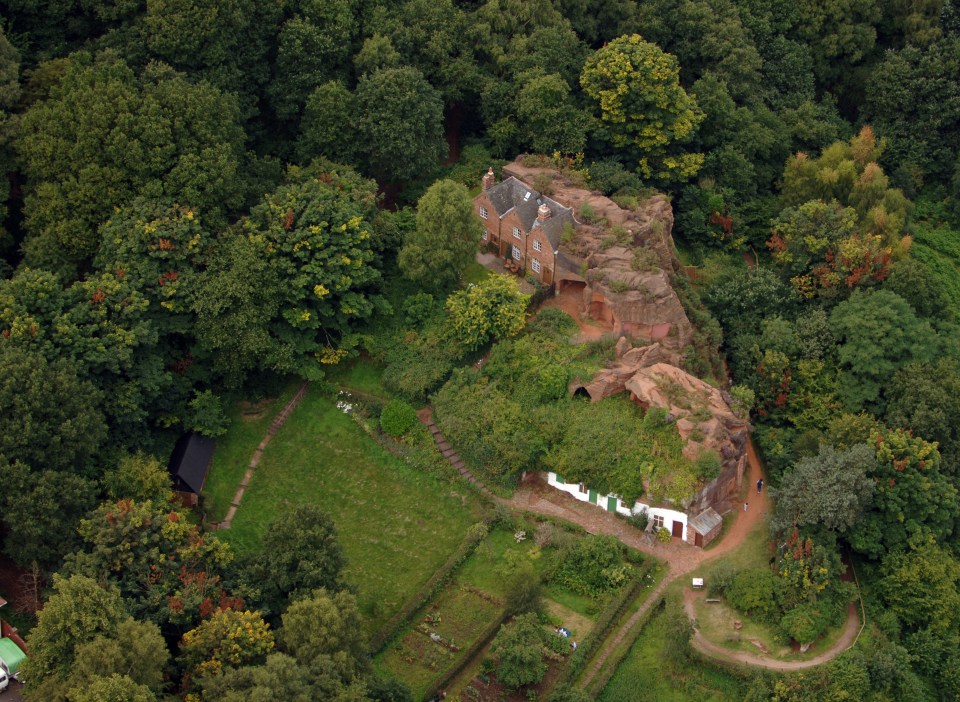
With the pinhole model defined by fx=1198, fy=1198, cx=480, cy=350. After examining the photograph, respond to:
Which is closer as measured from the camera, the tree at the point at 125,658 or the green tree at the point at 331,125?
the tree at the point at 125,658

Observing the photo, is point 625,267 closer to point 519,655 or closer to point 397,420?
point 397,420

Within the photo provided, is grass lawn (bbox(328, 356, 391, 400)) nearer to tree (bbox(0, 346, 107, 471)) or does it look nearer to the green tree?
the green tree

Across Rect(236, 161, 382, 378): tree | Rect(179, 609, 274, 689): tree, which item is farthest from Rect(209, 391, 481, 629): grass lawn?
Rect(179, 609, 274, 689): tree

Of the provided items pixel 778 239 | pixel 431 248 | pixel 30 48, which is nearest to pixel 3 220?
pixel 30 48

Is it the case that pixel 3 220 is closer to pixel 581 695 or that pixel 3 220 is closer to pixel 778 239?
pixel 581 695

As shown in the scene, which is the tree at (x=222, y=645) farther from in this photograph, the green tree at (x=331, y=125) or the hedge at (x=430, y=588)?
the green tree at (x=331, y=125)

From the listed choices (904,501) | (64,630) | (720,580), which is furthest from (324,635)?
(904,501)

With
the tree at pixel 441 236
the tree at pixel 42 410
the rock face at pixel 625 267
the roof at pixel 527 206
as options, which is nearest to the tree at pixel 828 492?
the rock face at pixel 625 267
